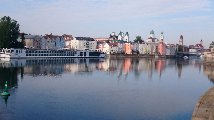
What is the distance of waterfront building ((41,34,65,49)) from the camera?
337 feet

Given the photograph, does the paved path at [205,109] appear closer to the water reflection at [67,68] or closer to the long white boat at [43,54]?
the water reflection at [67,68]

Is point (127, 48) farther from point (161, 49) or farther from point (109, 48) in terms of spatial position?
point (161, 49)

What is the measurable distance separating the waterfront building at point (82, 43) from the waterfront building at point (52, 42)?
14.2ft

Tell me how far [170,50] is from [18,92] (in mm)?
113874

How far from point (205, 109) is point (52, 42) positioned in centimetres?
9703

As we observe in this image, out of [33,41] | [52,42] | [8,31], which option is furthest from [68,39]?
[8,31]

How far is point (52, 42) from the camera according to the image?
105188 millimetres

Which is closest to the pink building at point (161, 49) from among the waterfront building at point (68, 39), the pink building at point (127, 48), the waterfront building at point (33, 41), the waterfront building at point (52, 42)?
the pink building at point (127, 48)

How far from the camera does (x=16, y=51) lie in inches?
2781

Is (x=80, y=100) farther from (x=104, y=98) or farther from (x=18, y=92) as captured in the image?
(x=18, y=92)

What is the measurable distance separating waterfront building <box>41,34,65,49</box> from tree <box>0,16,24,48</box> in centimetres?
2957

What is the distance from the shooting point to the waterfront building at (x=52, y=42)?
103 meters

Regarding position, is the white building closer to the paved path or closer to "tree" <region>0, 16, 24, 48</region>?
"tree" <region>0, 16, 24, 48</region>

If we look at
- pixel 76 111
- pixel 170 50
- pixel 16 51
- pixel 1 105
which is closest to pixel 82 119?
pixel 76 111
